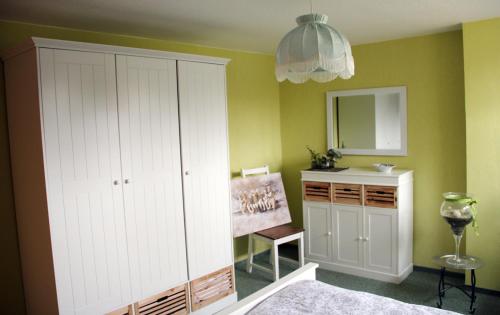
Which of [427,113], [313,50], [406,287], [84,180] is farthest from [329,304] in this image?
[427,113]

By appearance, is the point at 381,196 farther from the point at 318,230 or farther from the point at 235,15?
the point at 235,15

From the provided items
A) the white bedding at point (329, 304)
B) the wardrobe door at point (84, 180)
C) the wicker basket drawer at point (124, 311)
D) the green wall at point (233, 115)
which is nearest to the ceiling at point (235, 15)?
the green wall at point (233, 115)

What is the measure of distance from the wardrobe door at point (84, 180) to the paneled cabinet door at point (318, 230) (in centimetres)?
212

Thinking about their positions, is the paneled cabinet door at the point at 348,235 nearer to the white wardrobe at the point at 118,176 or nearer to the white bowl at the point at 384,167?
the white bowl at the point at 384,167

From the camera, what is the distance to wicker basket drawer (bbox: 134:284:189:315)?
3.04 m

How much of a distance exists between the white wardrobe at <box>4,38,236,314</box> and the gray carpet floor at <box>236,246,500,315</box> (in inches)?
27.3

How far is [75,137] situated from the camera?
263 centimetres

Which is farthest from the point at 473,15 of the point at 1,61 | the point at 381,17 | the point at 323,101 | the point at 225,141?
the point at 1,61

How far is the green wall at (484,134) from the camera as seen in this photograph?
3379mm

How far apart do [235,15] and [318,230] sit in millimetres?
2428

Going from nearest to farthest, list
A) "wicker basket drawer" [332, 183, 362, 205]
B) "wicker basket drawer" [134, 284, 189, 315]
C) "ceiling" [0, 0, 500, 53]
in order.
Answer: "ceiling" [0, 0, 500, 53] < "wicker basket drawer" [134, 284, 189, 315] < "wicker basket drawer" [332, 183, 362, 205]

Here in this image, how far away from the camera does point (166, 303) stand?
3.18 metres

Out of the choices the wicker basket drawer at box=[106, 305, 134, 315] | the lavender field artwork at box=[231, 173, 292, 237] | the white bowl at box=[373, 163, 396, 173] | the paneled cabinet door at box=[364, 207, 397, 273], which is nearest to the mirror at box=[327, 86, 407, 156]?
the white bowl at box=[373, 163, 396, 173]

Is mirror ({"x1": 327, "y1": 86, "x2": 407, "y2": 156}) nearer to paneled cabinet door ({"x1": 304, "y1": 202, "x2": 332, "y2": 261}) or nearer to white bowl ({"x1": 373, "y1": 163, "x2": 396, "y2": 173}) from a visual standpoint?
white bowl ({"x1": 373, "y1": 163, "x2": 396, "y2": 173})
